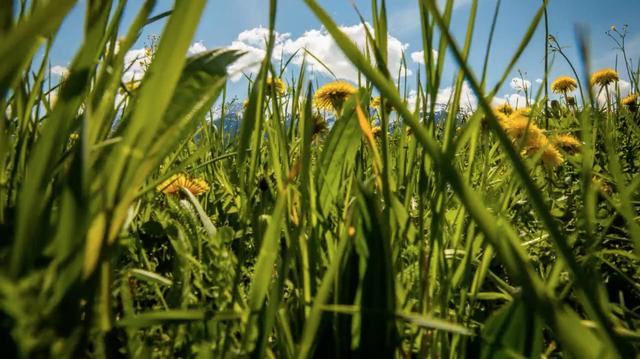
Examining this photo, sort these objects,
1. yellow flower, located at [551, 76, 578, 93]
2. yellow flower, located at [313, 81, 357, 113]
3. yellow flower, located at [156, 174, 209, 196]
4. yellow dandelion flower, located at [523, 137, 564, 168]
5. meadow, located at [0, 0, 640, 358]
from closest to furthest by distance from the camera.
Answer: meadow, located at [0, 0, 640, 358] < yellow flower, located at [156, 174, 209, 196] < yellow dandelion flower, located at [523, 137, 564, 168] < yellow flower, located at [313, 81, 357, 113] < yellow flower, located at [551, 76, 578, 93]

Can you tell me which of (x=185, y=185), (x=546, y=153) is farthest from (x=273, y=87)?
(x=546, y=153)

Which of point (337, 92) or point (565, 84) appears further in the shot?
point (565, 84)

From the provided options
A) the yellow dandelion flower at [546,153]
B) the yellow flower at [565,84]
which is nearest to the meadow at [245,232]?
the yellow dandelion flower at [546,153]

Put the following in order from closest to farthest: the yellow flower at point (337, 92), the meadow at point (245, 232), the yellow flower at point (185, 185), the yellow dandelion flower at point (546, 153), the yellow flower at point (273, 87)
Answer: the meadow at point (245, 232) → the yellow flower at point (273, 87) → the yellow flower at point (185, 185) → the yellow dandelion flower at point (546, 153) → the yellow flower at point (337, 92)

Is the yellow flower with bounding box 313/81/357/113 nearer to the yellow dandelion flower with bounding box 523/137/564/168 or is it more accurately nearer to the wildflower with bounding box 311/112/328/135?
the wildflower with bounding box 311/112/328/135

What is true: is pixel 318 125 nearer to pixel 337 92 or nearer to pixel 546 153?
pixel 337 92

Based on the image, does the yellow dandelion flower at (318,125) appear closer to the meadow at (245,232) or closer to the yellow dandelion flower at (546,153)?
the yellow dandelion flower at (546,153)

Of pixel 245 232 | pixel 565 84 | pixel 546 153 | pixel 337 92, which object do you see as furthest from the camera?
pixel 565 84

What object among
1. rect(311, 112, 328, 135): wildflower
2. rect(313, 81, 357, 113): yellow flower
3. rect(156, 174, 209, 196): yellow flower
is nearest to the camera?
rect(156, 174, 209, 196): yellow flower

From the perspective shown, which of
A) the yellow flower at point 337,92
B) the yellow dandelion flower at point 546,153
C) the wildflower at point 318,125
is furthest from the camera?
the yellow flower at point 337,92

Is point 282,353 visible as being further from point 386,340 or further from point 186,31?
point 186,31

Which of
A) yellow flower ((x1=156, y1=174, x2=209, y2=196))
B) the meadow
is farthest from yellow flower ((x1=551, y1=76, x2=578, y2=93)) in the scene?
the meadow

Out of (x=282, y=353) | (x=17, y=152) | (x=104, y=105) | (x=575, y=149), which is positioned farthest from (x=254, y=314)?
(x=575, y=149)

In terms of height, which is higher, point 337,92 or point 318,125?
point 337,92
